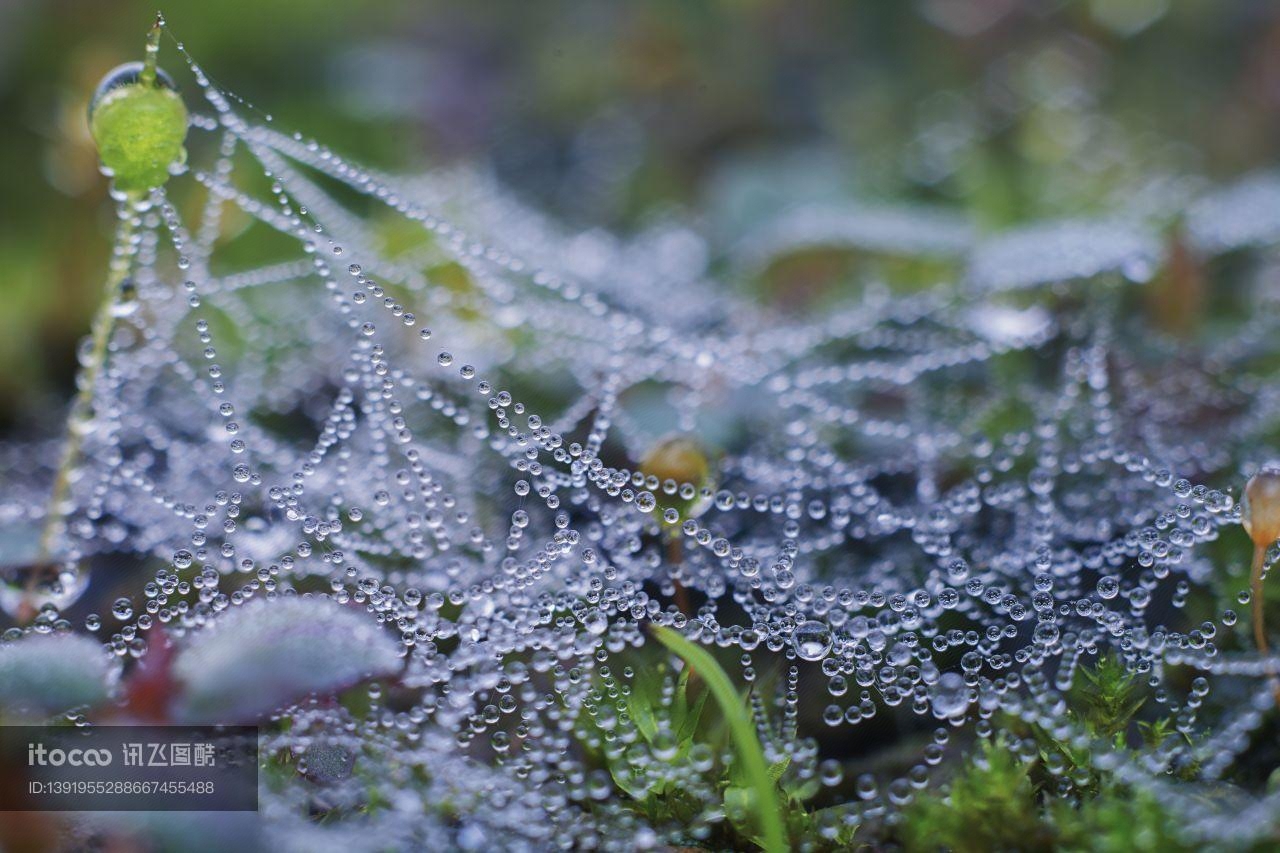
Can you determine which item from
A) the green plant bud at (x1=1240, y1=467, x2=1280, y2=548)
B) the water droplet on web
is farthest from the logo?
the green plant bud at (x1=1240, y1=467, x2=1280, y2=548)

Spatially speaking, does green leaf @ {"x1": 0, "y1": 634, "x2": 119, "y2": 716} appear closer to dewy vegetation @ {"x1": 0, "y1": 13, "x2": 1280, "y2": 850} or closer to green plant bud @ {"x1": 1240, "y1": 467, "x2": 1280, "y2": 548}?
dewy vegetation @ {"x1": 0, "y1": 13, "x2": 1280, "y2": 850}

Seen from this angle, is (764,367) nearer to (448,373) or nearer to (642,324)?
(642,324)

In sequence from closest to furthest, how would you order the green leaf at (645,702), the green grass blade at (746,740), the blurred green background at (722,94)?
1. the green grass blade at (746,740)
2. the green leaf at (645,702)
3. the blurred green background at (722,94)

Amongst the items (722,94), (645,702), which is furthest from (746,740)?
(722,94)

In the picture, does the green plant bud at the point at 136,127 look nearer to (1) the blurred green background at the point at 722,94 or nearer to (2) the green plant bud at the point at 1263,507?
(2) the green plant bud at the point at 1263,507

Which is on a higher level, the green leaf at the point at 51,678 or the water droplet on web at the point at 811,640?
the green leaf at the point at 51,678

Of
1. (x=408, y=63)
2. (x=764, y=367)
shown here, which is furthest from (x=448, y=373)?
(x=408, y=63)

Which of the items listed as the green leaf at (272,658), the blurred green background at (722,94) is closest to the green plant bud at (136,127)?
the green leaf at (272,658)
